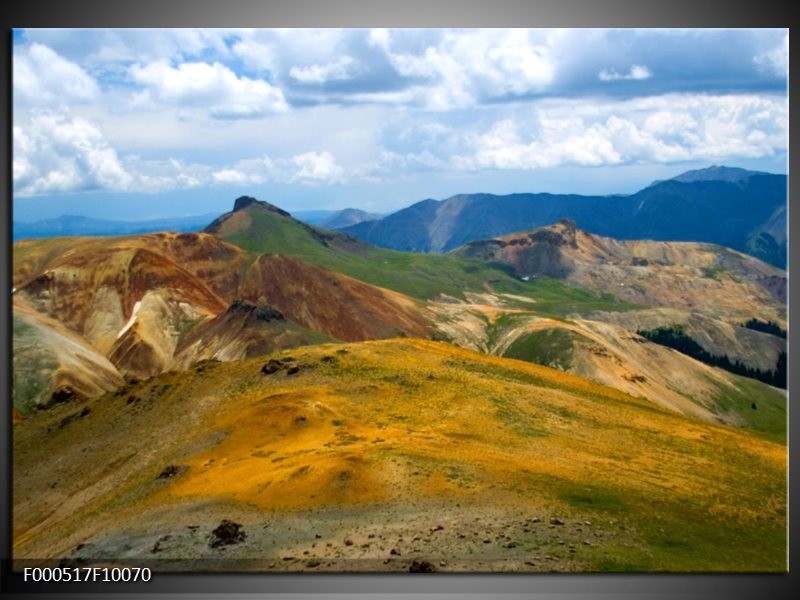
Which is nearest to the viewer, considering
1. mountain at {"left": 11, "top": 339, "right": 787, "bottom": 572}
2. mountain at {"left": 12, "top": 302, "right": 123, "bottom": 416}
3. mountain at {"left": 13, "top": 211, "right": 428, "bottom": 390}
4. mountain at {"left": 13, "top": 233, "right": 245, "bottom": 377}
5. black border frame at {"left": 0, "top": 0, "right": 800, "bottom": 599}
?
black border frame at {"left": 0, "top": 0, "right": 800, "bottom": 599}

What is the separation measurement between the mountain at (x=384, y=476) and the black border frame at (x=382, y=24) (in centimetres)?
47

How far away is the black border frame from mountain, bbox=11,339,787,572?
18.6 inches

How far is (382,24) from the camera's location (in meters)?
25.4

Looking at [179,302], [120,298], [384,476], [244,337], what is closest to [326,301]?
[179,302]

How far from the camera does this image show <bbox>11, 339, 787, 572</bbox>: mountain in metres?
25.3

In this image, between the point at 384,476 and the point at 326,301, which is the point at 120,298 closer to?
the point at 326,301

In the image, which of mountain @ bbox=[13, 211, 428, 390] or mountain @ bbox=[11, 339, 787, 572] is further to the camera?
mountain @ bbox=[13, 211, 428, 390]

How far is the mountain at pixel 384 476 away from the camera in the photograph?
25.3 m

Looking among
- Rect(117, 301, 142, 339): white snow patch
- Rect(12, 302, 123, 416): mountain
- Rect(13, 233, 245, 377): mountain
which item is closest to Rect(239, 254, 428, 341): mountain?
Rect(13, 233, 245, 377): mountain

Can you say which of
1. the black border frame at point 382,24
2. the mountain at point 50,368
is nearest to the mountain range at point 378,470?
the mountain at point 50,368

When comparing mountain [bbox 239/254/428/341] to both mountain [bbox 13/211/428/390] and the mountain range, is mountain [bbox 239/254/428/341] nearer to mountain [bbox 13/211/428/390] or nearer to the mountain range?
mountain [bbox 13/211/428/390]

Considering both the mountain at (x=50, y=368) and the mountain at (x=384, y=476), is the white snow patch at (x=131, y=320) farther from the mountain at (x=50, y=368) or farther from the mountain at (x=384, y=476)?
the mountain at (x=384, y=476)

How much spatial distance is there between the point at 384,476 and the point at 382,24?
590 inches

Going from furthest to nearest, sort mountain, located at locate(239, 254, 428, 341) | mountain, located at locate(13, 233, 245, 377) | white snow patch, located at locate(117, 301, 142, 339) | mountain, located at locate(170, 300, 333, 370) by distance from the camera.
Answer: mountain, located at locate(239, 254, 428, 341) → white snow patch, located at locate(117, 301, 142, 339) → mountain, located at locate(13, 233, 245, 377) → mountain, located at locate(170, 300, 333, 370)
